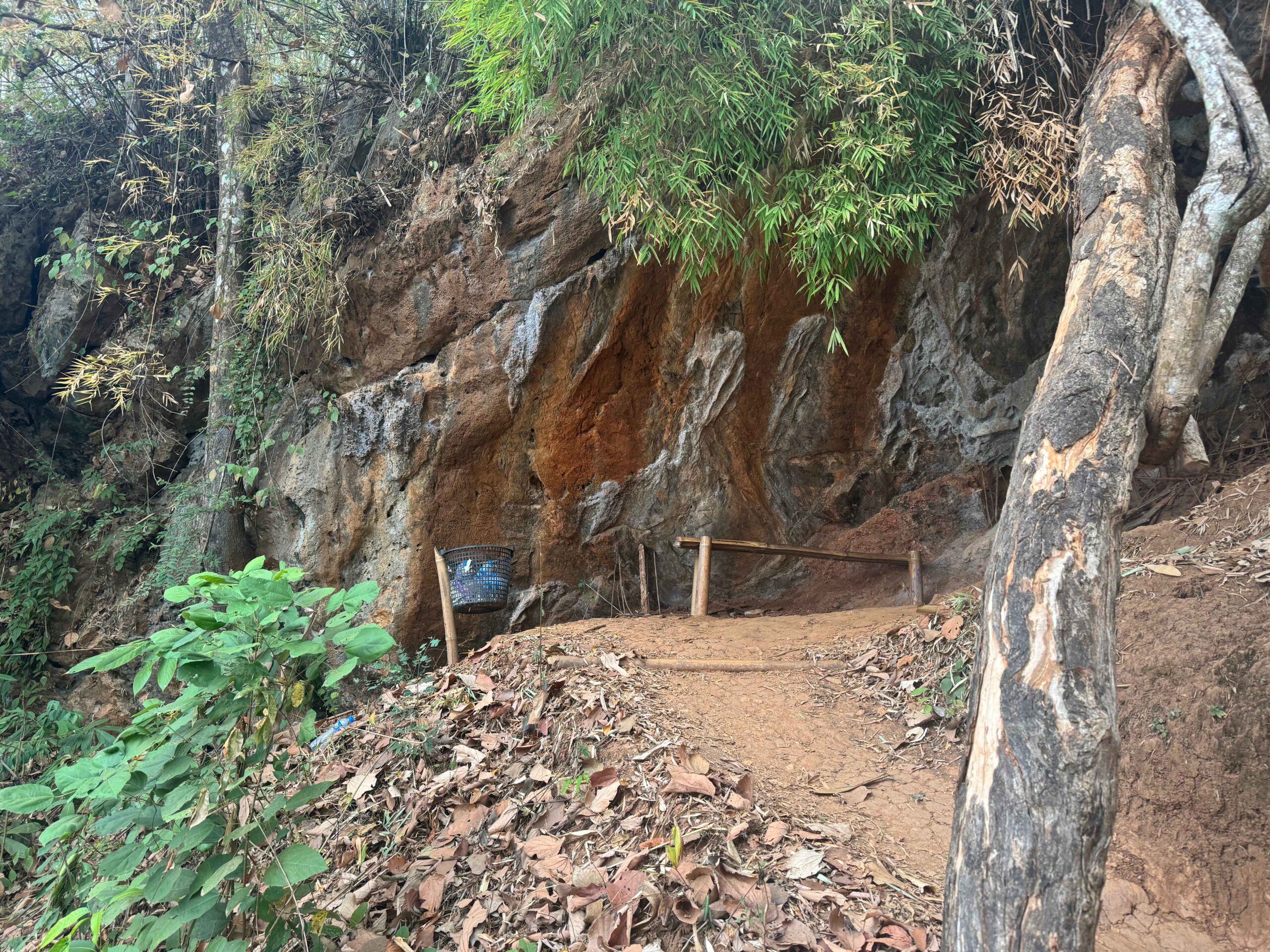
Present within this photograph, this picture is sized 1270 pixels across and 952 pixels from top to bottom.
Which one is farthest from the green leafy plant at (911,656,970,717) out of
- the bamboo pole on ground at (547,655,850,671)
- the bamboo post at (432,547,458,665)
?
the bamboo post at (432,547,458,665)

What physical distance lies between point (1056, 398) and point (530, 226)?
13.5 feet

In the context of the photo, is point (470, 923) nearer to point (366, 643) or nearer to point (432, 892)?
point (432, 892)

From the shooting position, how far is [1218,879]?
264cm

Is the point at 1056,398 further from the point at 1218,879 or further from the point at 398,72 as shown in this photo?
the point at 398,72

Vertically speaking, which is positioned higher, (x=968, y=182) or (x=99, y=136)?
(x=99, y=136)

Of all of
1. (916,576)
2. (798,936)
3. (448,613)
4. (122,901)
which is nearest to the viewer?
(122,901)

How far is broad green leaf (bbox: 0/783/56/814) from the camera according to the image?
1835 millimetres

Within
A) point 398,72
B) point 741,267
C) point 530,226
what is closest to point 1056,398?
point 741,267

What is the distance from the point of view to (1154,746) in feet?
9.97

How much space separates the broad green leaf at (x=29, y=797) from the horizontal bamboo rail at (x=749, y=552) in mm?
3989

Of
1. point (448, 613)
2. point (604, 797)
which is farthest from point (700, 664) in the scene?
point (448, 613)

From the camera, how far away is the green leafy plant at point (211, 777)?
1.83m

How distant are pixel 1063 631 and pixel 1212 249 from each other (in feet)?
7.49

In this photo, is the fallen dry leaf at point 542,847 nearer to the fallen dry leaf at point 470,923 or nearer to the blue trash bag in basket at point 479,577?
the fallen dry leaf at point 470,923
